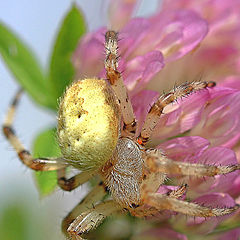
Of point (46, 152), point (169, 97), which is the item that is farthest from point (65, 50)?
point (169, 97)

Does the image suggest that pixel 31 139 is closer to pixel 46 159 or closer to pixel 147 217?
pixel 46 159

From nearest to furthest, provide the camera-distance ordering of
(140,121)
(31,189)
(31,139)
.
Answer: (140,121) < (31,139) < (31,189)

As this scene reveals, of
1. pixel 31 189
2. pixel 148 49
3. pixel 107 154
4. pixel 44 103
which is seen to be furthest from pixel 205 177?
pixel 31 189

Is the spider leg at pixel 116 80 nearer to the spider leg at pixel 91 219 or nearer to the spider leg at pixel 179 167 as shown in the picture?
the spider leg at pixel 179 167

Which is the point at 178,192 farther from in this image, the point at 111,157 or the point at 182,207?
the point at 111,157

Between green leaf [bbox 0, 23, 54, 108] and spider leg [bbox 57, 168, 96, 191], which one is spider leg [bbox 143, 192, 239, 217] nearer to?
spider leg [bbox 57, 168, 96, 191]

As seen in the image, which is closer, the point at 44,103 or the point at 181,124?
the point at 181,124
